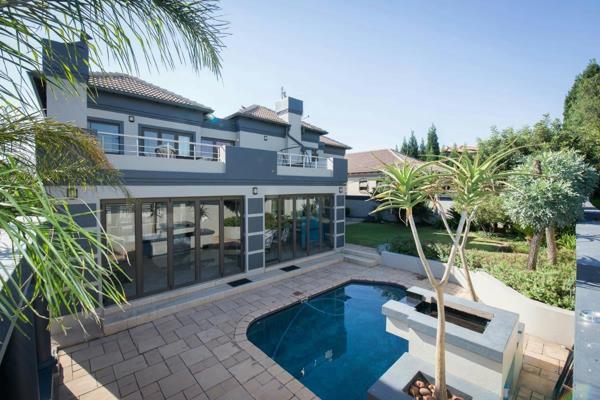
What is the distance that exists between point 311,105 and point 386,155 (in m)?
15.2

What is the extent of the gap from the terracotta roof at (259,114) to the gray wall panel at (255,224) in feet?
27.4

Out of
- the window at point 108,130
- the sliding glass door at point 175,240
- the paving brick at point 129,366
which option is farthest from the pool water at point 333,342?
the window at point 108,130

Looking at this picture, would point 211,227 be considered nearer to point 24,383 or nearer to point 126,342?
point 126,342

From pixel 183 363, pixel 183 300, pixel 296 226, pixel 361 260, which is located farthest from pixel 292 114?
pixel 183 363

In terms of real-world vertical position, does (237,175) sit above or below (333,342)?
above

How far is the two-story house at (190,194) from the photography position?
29.0 feet

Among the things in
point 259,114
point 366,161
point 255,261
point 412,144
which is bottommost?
point 255,261

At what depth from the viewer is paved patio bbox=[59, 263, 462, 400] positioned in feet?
18.4

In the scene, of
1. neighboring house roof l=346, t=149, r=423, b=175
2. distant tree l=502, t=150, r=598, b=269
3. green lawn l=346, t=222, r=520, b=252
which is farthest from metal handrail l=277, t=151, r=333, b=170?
neighboring house roof l=346, t=149, r=423, b=175

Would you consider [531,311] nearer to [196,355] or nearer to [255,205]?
[196,355]

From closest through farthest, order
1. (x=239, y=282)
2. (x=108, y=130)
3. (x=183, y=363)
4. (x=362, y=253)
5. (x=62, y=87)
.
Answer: (x=62, y=87), (x=183, y=363), (x=239, y=282), (x=108, y=130), (x=362, y=253)

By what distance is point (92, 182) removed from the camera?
668 cm

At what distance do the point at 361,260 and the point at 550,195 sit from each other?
8.08m

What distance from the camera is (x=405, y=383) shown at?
4531 millimetres
